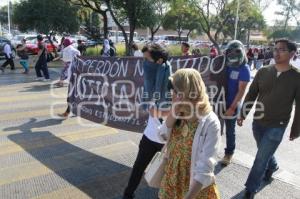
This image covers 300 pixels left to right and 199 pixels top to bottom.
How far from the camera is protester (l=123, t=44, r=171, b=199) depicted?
394cm

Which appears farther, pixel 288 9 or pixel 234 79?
pixel 288 9

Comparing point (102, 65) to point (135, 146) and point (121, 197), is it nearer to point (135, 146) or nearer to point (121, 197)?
point (135, 146)

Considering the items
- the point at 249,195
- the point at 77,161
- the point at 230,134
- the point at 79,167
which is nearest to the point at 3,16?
the point at 77,161

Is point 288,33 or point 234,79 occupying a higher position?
point 288,33

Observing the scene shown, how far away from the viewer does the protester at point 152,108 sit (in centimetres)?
394

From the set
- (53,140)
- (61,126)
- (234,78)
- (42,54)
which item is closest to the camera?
(234,78)

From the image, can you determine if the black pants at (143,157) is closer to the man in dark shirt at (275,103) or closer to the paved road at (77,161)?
the paved road at (77,161)

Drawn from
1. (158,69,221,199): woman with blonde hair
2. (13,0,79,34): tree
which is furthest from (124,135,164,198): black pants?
(13,0,79,34): tree

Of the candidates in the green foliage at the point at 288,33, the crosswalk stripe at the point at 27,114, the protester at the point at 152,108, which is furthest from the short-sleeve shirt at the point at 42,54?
the green foliage at the point at 288,33

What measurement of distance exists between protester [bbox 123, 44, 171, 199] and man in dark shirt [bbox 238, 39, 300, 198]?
1.15 meters

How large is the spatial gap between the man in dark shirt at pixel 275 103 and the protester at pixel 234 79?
78 centimetres

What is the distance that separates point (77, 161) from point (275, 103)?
3.05 m

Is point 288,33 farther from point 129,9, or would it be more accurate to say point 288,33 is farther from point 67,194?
point 67,194

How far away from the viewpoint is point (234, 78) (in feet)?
17.7
